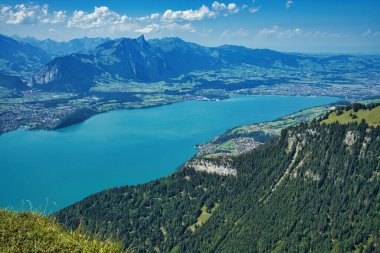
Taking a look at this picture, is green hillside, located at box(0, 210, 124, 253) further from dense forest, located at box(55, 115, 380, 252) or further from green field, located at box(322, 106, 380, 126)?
green field, located at box(322, 106, 380, 126)

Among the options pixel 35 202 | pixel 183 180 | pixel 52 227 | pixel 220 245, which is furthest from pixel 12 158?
pixel 52 227

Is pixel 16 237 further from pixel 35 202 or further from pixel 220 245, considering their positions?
pixel 35 202

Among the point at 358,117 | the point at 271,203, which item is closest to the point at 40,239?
the point at 271,203

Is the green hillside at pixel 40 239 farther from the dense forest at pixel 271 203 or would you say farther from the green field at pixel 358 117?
the green field at pixel 358 117

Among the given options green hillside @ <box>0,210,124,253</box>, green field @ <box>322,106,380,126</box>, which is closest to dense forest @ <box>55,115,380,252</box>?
green field @ <box>322,106,380,126</box>

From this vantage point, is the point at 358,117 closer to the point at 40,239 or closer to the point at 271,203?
the point at 271,203

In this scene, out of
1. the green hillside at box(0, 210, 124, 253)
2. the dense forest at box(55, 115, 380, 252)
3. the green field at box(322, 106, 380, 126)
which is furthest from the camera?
the green field at box(322, 106, 380, 126)

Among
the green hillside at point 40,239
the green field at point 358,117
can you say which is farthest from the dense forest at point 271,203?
the green hillside at point 40,239
